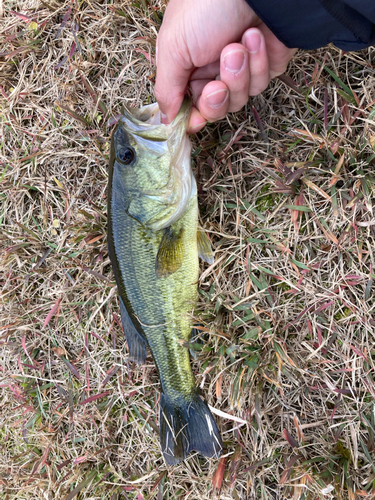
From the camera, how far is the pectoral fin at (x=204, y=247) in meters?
2.38

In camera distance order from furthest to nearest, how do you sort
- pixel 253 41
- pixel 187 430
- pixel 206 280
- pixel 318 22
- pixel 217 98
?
1. pixel 206 280
2. pixel 187 430
3. pixel 217 98
4. pixel 253 41
5. pixel 318 22

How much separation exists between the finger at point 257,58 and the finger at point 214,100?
7.3 inches

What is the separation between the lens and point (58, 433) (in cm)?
293

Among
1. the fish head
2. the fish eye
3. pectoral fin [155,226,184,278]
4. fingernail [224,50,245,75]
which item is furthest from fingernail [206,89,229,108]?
pectoral fin [155,226,184,278]

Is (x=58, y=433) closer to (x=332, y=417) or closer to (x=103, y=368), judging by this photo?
(x=103, y=368)

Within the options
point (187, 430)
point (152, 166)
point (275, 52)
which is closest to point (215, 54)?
point (275, 52)

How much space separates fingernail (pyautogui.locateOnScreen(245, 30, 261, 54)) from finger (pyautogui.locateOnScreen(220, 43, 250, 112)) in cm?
4

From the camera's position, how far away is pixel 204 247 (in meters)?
2.38

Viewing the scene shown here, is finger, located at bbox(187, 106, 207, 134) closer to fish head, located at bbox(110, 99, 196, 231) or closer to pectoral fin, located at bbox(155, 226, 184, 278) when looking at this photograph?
fish head, located at bbox(110, 99, 196, 231)

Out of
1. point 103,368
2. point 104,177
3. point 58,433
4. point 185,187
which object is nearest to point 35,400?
point 58,433

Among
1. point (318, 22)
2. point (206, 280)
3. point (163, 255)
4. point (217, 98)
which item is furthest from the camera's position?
point (206, 280)

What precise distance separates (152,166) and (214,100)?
0.53 m

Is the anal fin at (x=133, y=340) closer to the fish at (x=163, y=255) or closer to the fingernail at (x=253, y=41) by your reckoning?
the fish at (x=163, y=255)

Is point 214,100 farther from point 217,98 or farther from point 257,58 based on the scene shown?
point 257,58
